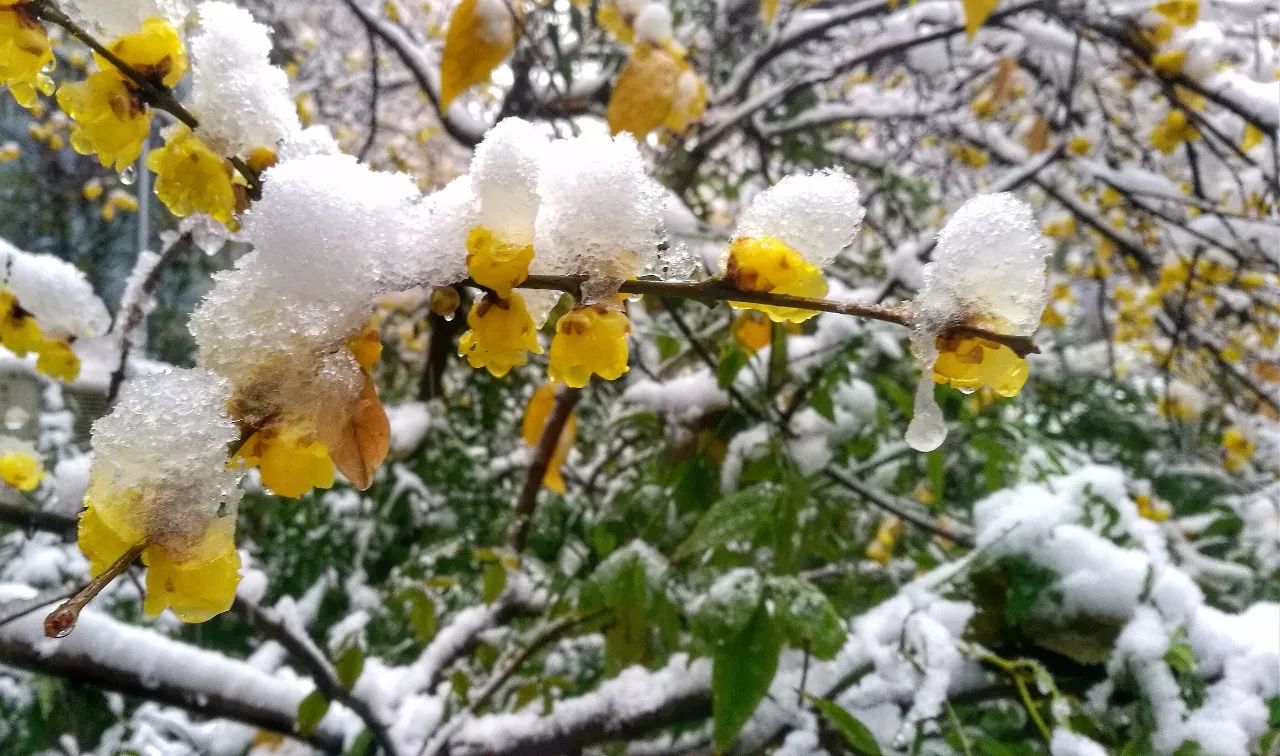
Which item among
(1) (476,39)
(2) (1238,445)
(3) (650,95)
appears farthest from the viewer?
(2) (1238,445)

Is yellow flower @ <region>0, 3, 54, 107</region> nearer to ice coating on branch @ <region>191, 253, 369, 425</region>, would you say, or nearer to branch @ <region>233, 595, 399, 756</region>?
ice coating on branch @ <region>191, 253, 369, 425</region>

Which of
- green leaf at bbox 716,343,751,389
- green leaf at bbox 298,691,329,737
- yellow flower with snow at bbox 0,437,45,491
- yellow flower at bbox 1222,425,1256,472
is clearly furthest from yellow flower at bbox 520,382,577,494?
yellow flower at bbox 1222,425,1256,472

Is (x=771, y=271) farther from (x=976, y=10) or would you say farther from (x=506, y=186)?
(x=976, y=10)

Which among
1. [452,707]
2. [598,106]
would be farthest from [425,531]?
[598,106]

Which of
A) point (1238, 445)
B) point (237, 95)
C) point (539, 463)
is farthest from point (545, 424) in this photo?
point (1238, 445)

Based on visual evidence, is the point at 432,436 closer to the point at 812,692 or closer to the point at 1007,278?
the point at 812,692

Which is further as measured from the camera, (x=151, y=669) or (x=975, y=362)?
(x=151, y=669)

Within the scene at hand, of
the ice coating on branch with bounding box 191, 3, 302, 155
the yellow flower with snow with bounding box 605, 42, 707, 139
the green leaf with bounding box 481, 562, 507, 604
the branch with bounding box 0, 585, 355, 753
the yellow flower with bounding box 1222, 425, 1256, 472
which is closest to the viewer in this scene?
the ice coating on branch with bounding box 191, 3, 302, 155
